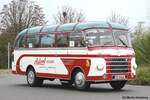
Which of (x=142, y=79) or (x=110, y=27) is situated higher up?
(x=110, y=27)

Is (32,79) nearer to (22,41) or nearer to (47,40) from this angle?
(22,41)

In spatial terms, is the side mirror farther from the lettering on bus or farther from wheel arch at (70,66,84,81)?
the lettering on bus

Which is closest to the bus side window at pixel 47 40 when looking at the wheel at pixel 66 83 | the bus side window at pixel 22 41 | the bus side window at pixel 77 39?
the bus side window at pixel 77 39

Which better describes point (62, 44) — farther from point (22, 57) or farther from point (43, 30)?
point (22, 57)

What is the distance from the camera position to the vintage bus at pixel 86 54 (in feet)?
66.4

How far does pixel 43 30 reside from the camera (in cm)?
2378

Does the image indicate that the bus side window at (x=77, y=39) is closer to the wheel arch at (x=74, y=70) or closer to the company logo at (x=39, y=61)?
the wheel arch at (x=74, y=70)

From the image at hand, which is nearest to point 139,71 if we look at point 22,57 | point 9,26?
point 22,57

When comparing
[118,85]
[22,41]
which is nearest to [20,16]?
[22,41]

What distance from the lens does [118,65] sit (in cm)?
2045

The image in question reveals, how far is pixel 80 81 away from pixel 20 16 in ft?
183

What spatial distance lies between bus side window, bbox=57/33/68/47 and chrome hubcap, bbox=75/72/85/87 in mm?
1472

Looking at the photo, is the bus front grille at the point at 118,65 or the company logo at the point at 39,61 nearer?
the bus front grille at the point at 118,65

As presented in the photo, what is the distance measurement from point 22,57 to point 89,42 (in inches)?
221
